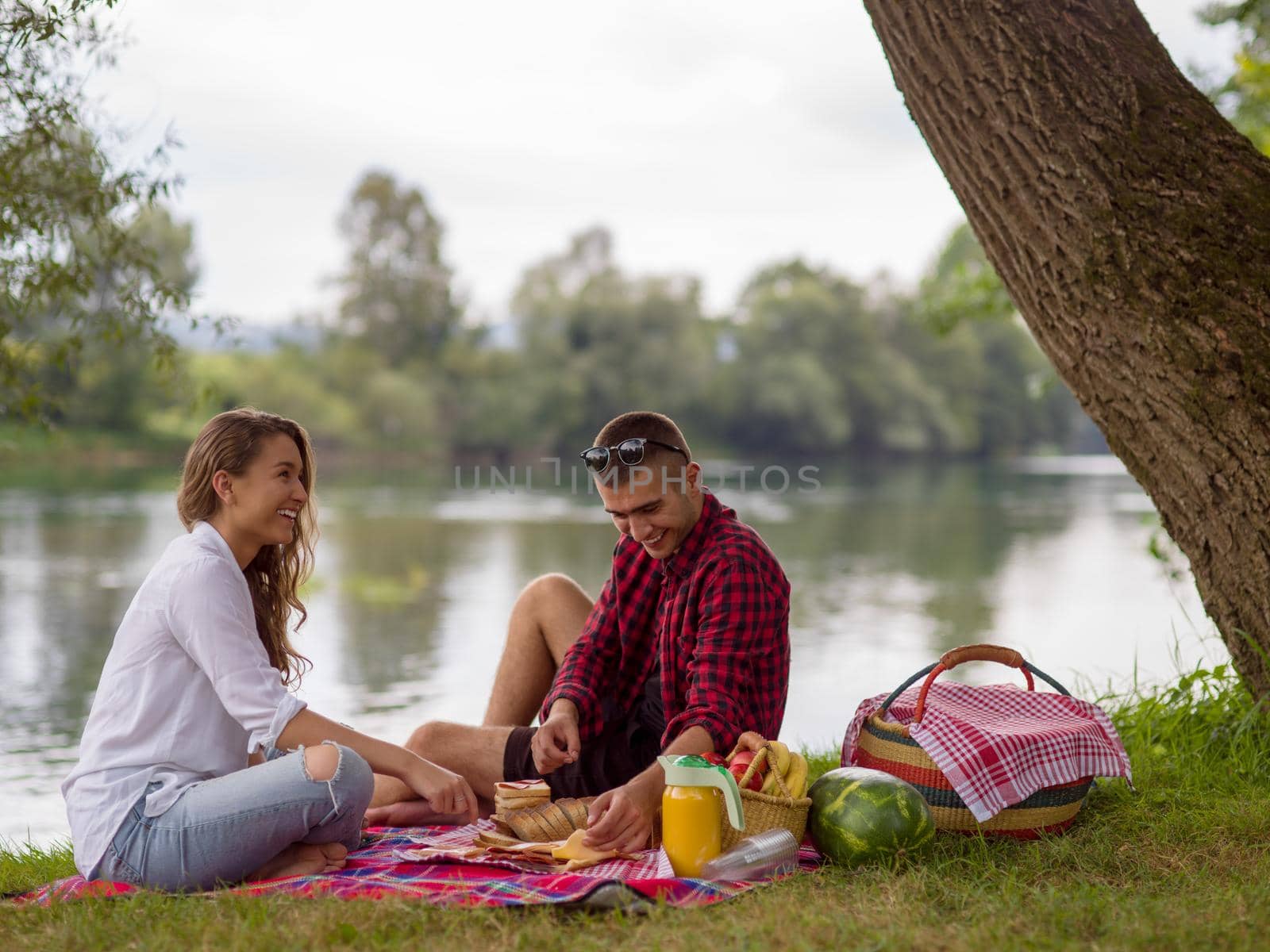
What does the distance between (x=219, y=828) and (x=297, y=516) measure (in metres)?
0.80

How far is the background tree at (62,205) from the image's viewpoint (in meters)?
4.45

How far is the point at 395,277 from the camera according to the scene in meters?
50.4

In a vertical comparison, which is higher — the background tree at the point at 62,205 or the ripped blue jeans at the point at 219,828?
the background tree at the point at 62,205

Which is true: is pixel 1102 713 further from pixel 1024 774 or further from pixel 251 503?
pixel 251 503

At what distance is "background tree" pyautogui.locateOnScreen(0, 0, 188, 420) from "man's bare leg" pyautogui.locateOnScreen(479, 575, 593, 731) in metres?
2.06

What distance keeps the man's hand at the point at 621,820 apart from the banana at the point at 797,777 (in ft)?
1.12

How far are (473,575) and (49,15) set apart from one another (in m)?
10.1

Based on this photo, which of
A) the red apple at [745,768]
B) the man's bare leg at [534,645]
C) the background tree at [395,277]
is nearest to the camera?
the red apple at [745,768]

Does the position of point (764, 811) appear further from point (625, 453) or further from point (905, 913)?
point (625, 453)

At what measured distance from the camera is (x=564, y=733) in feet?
10.9

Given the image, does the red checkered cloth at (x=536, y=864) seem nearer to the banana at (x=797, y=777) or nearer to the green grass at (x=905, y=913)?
the green grass at (x=905, y=913)

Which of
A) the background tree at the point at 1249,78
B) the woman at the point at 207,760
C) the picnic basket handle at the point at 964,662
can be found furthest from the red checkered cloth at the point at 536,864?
the background tree at the point at 1249,78

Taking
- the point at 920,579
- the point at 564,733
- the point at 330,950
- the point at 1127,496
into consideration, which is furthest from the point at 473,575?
the point at 1127,496

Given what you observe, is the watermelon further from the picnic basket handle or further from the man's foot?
the man's foot
